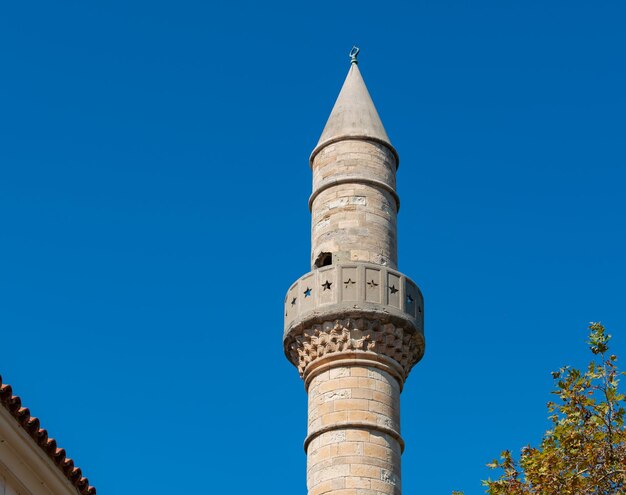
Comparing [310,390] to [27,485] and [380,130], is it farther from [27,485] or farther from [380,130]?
[27,485]

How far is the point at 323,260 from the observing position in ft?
61.0

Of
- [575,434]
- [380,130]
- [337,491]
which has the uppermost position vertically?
[380,130]

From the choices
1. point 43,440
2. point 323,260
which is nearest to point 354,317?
point 323,260

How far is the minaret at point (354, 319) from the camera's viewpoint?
16.8 metres

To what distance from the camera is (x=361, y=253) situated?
18.3 metres

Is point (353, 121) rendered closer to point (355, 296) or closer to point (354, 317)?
point (355, 296)

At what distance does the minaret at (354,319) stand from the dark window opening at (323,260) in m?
0.02

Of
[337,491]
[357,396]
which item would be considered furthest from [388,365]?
[337,491]

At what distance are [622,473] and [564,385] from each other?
1660 millimetres

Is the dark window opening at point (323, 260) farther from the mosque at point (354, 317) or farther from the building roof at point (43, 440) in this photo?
the building roof at point (43, 440)

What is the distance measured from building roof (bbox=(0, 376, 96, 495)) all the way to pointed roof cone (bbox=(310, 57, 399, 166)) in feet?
26.5

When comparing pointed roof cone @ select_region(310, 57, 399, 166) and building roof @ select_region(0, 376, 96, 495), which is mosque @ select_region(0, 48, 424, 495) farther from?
building roof @ select_region(0, 376, 96, 495)

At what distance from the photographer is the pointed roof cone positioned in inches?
764

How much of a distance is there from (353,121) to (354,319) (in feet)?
10.7
